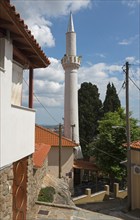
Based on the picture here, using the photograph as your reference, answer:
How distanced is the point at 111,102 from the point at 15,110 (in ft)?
113

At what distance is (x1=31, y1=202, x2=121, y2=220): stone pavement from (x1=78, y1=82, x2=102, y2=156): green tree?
26.4 meters

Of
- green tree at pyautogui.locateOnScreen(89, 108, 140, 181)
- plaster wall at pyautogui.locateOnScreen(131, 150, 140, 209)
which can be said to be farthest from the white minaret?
plaster wall at pyautogui.locateOnScreen(131, 150, 140, 209)

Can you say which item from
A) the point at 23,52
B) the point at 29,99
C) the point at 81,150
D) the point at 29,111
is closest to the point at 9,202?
the point at 29,111

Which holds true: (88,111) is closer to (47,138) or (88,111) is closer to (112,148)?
(47,138)

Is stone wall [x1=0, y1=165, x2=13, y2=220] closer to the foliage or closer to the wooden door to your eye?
the wooden door

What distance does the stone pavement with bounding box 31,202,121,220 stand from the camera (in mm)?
9209

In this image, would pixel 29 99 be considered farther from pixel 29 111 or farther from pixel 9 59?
pixel 9 59

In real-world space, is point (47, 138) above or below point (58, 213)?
above

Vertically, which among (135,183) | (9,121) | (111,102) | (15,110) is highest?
(111,102)

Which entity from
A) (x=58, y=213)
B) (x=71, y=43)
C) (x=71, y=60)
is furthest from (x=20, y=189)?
(x=71, y=43)

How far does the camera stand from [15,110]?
6.02 metres

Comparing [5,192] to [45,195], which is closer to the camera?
[5,192]

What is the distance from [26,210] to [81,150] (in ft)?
92.9

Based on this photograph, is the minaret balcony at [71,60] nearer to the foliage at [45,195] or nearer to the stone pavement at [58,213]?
the foliage at [45,195]
